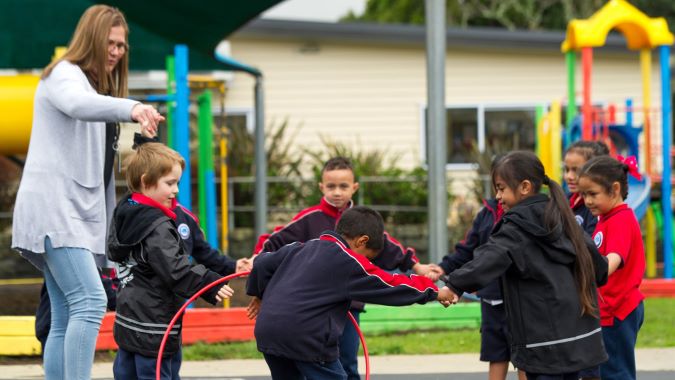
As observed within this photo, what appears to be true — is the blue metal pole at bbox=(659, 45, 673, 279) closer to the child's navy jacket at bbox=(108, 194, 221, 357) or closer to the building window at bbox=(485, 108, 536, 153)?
the building window at bbox=(485, 108, 536, 153)

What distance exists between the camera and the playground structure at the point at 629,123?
37.2 ft

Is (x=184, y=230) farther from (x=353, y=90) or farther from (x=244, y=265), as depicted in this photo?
(x=353, y=90)

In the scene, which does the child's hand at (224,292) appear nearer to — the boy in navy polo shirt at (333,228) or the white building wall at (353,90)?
the boy in navy polo shirt at (333,228)

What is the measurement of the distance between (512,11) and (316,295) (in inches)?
1225

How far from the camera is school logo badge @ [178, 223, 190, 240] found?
5.27m

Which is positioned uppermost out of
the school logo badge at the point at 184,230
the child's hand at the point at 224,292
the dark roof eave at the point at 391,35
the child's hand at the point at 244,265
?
the dark roof eave at the point at 391,35

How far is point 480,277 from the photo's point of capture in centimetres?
444

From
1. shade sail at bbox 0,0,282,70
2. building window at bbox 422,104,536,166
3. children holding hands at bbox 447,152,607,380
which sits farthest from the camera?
building window at bbox 422,104,536,166

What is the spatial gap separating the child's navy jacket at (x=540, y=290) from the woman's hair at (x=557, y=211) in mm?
26

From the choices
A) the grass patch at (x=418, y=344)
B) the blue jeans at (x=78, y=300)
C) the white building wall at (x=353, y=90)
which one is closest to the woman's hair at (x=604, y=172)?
the blue jeans at (x=78, y=300)

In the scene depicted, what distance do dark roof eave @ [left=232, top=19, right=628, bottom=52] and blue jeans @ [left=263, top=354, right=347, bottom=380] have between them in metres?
13.0

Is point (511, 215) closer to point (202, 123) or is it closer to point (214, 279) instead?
point (214, 279)

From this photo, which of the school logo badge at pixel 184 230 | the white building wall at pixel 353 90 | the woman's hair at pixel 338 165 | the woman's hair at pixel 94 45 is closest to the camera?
the woman's hair at pixel 94 45

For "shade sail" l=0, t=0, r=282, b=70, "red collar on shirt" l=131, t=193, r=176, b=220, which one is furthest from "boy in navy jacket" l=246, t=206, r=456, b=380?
"shade sail" l=0, t=0, r=282, b=70
